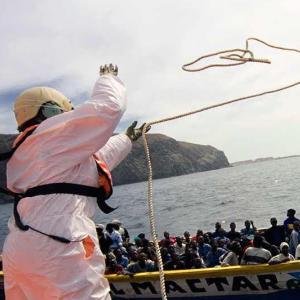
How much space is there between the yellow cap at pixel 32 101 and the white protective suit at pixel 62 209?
7.5 inches

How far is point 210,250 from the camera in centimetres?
959

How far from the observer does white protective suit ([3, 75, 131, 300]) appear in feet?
6.39

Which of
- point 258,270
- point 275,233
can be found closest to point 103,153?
point 258,270

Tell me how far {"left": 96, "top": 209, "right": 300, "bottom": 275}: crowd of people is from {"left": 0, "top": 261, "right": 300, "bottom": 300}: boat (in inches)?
7.3

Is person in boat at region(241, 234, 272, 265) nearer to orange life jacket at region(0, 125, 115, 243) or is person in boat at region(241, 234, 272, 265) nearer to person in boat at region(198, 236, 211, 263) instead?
person in boat at region(198, 236, 211, 263)

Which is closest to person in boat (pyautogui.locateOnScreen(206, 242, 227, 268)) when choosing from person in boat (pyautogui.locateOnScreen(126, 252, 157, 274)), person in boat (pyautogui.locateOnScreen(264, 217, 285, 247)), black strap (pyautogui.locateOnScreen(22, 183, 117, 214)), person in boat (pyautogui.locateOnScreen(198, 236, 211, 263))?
person in boat (pyautogui.locateOnScreen(198, 236, 211, 263))

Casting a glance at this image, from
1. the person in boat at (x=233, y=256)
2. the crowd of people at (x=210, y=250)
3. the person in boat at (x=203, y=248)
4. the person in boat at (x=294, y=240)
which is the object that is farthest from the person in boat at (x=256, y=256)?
the person in boat at (x=203, y=248)

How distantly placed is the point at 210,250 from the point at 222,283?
290 centimetres

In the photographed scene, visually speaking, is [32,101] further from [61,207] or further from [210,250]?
[210,250]

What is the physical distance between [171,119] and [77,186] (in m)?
1.01

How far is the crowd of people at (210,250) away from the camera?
6.99 m

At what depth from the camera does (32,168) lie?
210cm

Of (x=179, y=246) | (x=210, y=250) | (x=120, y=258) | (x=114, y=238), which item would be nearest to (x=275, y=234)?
(x=210, y=250)

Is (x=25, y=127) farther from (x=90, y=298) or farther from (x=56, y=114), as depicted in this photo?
(x=90, y=298)
